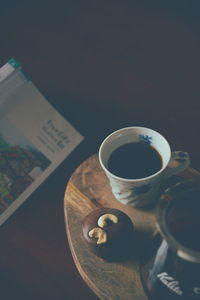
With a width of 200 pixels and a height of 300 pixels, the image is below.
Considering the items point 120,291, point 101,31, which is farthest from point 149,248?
point 101,31

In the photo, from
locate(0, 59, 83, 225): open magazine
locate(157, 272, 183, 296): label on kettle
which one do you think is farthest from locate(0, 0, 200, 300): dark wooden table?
locate(157, 272, 183, 296): label on kettle

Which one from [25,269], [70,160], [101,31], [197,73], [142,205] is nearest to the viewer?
[142,205]

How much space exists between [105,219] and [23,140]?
1.39 feet

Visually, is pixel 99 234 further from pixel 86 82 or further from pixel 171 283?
pixel 86 82

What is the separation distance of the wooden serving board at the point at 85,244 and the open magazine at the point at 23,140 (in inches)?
10.9

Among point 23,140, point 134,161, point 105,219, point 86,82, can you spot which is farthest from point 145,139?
point 86,82

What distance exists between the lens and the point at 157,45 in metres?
1.23

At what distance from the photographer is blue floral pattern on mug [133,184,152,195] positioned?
2.12 ft

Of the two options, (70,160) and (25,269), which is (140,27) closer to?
(70,160)

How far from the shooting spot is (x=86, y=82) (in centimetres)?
119

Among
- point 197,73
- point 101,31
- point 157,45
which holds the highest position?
point 101,31

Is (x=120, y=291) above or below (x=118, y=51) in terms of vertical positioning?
below

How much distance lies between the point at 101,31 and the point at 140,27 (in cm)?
12

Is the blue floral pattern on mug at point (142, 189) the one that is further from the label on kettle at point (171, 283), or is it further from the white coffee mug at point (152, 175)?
the label on kettle at point (171, 283)
